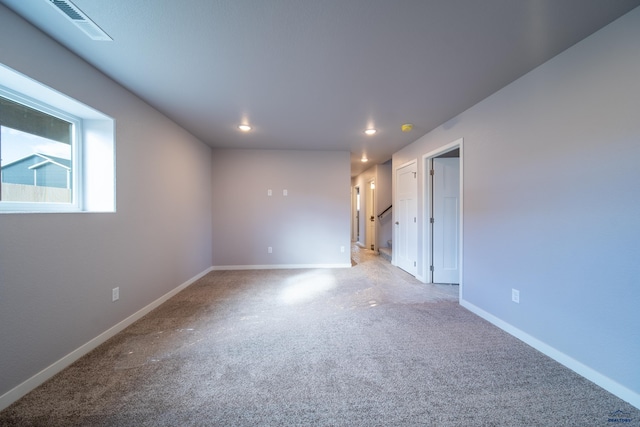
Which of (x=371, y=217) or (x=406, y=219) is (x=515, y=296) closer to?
(x=406, y=219)

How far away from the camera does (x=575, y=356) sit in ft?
5.36

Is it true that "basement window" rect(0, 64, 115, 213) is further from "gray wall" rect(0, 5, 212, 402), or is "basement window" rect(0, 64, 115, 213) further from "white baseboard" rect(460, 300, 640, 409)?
"white baseboard" rect(460, 300, 640, 409)

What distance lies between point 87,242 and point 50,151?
77 cm

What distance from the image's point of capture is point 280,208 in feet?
14.7

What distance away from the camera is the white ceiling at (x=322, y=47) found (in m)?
1.34

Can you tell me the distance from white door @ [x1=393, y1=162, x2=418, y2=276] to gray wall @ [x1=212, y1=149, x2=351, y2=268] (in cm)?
102

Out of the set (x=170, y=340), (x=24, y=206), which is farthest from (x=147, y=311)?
(x=24, y=206)

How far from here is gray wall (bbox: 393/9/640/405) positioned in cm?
139

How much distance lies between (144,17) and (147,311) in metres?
2.71

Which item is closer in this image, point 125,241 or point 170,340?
point 170,340

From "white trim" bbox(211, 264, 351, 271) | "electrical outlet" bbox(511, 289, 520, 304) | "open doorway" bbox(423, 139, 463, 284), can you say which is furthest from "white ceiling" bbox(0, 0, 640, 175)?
"white trim" bbox(211, 264, 351, 271)

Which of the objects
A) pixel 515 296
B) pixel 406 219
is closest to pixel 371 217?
pixel 406 219

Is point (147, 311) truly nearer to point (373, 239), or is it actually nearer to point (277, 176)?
point (277, 176)

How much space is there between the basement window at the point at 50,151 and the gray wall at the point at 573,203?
3.73 meters
